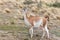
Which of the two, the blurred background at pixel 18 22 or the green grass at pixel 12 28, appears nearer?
the blurred background at pixel 18 22

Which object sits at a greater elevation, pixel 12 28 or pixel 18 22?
pixel 12 28

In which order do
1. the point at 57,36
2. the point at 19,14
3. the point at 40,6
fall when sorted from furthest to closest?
the point at 40,6
the point at 19,14
the point at 57,36

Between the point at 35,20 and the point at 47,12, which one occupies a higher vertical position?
the point at 35,20

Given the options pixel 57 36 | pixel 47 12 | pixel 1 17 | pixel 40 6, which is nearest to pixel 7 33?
pixel 57 36

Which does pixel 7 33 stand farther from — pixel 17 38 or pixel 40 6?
pixel 40 6

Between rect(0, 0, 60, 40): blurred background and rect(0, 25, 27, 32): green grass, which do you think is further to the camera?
rect(0, 25, 27, 32): green grass

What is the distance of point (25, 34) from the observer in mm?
11070

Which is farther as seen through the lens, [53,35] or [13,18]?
[13,18]

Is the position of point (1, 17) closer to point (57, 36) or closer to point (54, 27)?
point (54, 27)

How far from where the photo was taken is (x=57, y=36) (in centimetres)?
1131

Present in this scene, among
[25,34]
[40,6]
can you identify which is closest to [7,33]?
[25,34]

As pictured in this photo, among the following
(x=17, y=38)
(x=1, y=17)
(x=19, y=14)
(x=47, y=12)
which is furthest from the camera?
(x=47, y=12)

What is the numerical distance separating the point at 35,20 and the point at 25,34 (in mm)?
953

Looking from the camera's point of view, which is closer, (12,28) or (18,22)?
(12,28)
